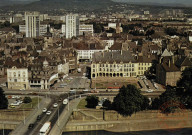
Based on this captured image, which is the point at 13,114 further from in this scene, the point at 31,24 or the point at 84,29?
the point at 84,29

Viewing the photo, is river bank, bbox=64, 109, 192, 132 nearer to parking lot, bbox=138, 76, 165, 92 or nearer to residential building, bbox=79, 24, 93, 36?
parking lot, bbox=138, 76, 165, 92

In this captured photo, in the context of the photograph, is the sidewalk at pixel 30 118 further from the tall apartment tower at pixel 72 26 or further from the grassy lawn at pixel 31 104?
the tall apartment tower at pixel 72 26

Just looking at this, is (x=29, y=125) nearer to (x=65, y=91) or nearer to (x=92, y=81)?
(x=65, y=91)

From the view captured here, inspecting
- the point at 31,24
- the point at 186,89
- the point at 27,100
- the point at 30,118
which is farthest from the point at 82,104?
the point at 31,24

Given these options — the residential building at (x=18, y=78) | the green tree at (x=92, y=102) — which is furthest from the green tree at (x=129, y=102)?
the residential building at (x=18, y=78)

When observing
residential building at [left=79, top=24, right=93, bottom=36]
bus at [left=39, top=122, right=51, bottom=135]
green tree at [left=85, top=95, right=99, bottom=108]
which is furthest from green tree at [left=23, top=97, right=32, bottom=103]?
residential building at [left=79, top=24, right=93, bottom=36]

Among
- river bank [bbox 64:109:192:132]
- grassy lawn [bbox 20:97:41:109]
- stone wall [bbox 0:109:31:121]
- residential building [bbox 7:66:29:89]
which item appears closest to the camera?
river bank [bbox 64:109:192:132]

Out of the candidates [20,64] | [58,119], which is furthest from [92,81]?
[58,119]
